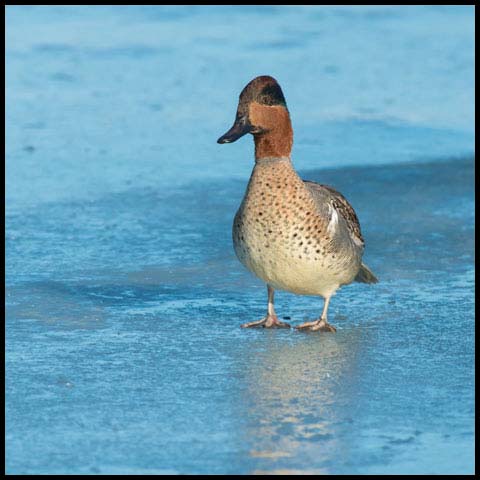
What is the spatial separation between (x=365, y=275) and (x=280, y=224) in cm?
81

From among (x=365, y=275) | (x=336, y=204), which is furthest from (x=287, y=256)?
(x=365, y=275)

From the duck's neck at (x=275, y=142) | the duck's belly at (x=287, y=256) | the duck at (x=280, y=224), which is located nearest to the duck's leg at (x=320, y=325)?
the duck at (x=280, y=224)

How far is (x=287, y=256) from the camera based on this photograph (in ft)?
22.2

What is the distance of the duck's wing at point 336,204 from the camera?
7.03 meters

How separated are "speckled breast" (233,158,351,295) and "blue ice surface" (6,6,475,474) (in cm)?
27

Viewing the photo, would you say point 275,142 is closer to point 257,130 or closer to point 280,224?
point 257,130

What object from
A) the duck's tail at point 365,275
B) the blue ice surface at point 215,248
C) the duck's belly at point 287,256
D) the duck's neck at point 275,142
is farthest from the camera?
the duck's tail at point 365,275

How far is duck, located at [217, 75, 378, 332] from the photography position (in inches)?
267

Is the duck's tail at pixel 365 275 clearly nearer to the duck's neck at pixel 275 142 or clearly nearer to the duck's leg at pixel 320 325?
the duck's leg at pixel 320 325

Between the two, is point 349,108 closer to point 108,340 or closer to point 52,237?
point 52,237

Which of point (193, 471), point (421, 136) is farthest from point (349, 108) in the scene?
point (193, 471)

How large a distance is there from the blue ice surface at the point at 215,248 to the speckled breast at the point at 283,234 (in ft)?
0.89

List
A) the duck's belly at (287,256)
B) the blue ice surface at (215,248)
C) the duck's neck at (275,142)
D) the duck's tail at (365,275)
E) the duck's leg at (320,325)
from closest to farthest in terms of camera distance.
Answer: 1. the blue ice surface at (215,248)
2. the duck's belly at (287,256)
3. the duck's leg at (320,325)
4. the duck's neck at (275,142)
5. the duck's tail at (365,275)

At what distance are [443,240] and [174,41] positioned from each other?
20.5 ft
